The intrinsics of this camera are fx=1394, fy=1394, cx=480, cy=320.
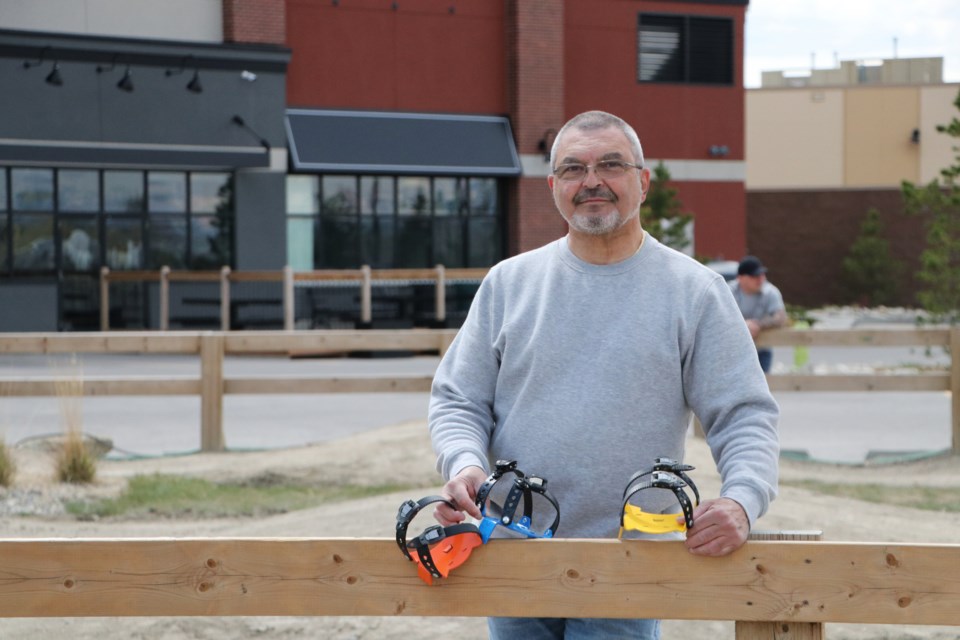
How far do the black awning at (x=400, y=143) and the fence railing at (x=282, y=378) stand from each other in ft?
55.4

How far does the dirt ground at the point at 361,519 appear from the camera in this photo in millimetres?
6609

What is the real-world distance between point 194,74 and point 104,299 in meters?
4.85

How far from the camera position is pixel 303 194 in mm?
30391

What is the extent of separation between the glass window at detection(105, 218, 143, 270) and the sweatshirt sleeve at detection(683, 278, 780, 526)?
26.2 metres

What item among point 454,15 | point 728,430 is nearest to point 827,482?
point 728,430

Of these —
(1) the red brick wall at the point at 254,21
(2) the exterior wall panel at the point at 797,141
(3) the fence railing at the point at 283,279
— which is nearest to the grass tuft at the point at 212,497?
(3) the fence railing at the point at 283,279

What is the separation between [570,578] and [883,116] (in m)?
50.7

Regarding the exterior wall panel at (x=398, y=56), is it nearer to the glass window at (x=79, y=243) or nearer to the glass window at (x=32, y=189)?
the glass window at (x=79, y=243)

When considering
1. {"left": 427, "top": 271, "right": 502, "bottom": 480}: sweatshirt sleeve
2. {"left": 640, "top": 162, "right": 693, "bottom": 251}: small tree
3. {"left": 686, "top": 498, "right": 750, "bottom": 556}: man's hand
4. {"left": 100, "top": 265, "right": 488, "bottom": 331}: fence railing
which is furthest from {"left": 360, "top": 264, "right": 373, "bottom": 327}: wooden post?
{"left": 686, "top": 498, "right": 750, "bottom": 556}: man's hand

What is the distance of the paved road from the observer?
44.9ft

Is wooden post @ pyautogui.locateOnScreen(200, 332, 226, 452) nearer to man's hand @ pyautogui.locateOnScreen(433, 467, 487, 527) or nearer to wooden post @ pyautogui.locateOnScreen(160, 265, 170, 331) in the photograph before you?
man's hand @ pyautogui.locateOnScreen(433, 467, 487, 527)

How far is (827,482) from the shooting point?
36.8 ft

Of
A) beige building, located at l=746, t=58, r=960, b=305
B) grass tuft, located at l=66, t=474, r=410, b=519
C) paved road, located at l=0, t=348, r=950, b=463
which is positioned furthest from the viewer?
beige building, located at l=746, t=58, r=960, b=305

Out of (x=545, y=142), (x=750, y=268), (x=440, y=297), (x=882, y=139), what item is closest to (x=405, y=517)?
(x=750, y=268)
